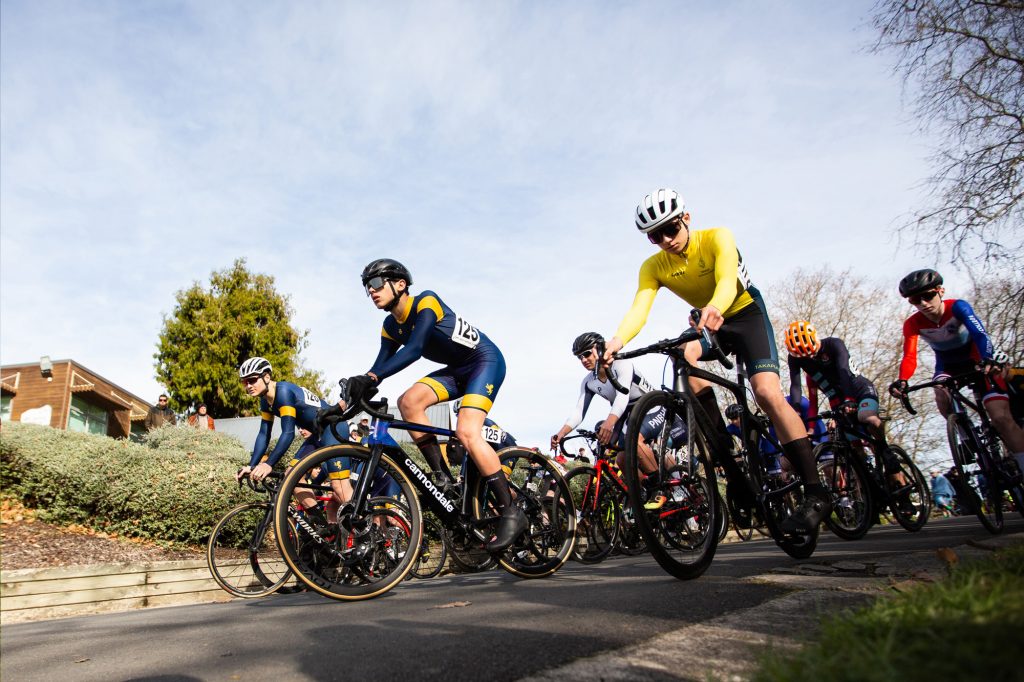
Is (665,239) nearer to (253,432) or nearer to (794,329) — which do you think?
(794,329)

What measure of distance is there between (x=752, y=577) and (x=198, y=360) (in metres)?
34.0

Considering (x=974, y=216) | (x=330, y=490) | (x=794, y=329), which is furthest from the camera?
(x=974, y=216)

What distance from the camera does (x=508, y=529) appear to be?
16.0 ft

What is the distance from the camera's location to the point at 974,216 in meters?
13.6

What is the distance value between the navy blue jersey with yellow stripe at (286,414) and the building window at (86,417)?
96.8ft

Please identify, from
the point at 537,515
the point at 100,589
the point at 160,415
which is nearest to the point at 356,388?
the point at 537,515

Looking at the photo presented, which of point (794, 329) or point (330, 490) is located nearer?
point (330, 490)

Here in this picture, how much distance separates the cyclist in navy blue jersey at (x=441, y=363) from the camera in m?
4.82

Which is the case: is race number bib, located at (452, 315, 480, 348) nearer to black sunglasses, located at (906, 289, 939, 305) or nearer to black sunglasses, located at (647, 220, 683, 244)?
black sunglasses, located at (647, 220, 683, 244)

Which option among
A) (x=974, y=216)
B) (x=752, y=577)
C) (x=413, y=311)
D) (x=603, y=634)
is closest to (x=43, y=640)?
(x=413, y=311)

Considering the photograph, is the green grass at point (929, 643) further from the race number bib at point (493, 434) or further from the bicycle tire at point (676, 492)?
the race number bib at point (493, 434)

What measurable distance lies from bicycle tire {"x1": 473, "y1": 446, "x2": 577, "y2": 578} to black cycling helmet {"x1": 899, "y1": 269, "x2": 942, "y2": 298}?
367 centimetres

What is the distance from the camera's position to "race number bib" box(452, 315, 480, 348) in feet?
16.8

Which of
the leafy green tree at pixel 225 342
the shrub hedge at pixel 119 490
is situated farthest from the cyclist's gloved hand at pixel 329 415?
the leafy green tree at pixel 225 342
